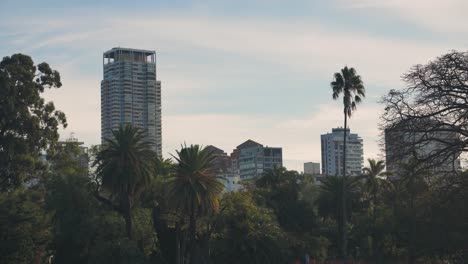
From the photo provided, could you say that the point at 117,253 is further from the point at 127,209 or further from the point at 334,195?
the point at 334,195

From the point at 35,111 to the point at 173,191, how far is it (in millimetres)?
19499

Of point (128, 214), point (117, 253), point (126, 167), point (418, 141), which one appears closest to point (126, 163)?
point (126, 167)

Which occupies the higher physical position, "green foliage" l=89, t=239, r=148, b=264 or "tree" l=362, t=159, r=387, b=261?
"tree" l=362, t=159, r=387, b=261

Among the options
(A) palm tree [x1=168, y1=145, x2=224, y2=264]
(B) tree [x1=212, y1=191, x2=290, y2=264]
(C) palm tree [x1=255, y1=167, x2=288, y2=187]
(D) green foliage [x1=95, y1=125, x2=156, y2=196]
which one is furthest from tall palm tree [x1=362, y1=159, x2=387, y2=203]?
(D) green foliage [x1=95, y1=125, x2=156, y2=196]

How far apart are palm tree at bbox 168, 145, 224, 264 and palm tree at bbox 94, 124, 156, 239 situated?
2466mm

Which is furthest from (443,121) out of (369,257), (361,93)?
(369,257)

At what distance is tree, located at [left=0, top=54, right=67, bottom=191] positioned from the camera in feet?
226

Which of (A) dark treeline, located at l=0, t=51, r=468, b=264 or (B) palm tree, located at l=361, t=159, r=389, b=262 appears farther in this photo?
(B) palm tree, located at l=361, t=159, r=389, b=262

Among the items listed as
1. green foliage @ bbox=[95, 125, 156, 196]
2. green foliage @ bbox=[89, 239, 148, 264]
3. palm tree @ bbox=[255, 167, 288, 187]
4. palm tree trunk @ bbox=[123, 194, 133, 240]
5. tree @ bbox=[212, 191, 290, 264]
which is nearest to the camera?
green foliage @ bbox=[89, 239, 148, 264]

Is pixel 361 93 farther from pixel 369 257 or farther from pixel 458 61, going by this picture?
pixel 458 61

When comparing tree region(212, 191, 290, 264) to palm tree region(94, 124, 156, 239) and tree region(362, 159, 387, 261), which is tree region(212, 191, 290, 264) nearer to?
palm tree region(94, 124, 156, 239)

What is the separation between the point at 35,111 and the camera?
7275 centimetres

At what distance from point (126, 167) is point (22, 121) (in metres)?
15.7

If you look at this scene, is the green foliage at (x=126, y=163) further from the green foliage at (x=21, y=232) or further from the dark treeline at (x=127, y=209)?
the green foliage at (x=21, y=232)
